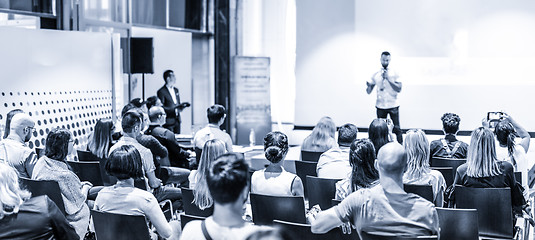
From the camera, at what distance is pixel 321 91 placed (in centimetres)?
1302

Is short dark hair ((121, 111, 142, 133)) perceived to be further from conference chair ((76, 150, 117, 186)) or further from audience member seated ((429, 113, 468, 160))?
audience member seated ((429, 113, 468, 160))

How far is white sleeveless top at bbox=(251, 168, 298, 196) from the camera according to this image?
15.0ft

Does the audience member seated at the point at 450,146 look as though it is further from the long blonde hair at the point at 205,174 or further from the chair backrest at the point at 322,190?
the long blonde hair at the point at 205,174

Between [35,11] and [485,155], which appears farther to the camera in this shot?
[35,11]

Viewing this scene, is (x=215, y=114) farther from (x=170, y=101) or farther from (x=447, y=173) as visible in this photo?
(x=170, y=101)

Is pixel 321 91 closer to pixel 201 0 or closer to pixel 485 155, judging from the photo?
pixel 201 0

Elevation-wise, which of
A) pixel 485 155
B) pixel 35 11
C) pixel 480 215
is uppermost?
pixel 35 11

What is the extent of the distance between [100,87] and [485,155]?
602 cm

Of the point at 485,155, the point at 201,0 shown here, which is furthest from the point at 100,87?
the point at 485,155

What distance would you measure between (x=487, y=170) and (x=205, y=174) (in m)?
1.98

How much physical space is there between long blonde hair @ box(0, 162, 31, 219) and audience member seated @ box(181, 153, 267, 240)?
3.82 ft

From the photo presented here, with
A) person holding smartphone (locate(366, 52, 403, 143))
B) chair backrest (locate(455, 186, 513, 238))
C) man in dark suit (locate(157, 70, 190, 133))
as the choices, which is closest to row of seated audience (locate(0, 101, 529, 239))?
chair backrest (locate(455, 186, 513, 238))

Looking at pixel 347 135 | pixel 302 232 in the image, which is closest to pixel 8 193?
pixel 302 232

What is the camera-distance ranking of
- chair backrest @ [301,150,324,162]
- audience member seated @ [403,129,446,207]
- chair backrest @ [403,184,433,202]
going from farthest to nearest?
1. chair backrest @ [301,150,324,162]
2. audience member seated @ [403,129,446,207]
3. chair backrest @ [403,184,433,202]
